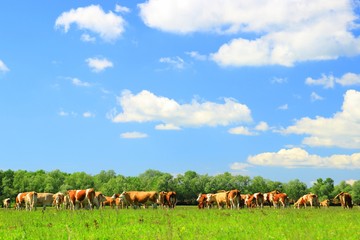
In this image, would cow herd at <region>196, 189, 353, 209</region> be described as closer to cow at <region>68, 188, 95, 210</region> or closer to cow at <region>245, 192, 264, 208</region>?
cow at <region>245, 192, 264, 208</region>

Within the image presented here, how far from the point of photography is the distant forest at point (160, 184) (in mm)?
133500

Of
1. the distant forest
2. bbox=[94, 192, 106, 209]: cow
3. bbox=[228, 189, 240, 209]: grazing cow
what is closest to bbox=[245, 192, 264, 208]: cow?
bbox=[228, 189, 240, 209]: grazing cow

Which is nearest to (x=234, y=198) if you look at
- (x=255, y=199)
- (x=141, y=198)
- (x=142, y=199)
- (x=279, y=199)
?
(x=255, y=199)

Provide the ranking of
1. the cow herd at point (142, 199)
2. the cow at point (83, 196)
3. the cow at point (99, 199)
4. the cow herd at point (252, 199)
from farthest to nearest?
the cow herd at point (252, 199), the cow herd at point (142, 199), the cow at point (99, 199), the cow at point (83, 196)

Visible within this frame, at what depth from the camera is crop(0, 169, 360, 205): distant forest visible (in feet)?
438

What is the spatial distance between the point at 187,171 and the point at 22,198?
101801 mm

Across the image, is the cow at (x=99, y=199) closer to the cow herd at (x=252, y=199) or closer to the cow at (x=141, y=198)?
the cow at (x=141, y=198)

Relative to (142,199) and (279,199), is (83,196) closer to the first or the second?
(142,199)

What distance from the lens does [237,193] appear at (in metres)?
48.9

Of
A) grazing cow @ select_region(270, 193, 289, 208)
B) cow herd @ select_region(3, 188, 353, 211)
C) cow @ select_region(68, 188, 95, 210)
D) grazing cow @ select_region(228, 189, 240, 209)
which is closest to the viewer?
cow @ select_region(68, 188, 95, 210)

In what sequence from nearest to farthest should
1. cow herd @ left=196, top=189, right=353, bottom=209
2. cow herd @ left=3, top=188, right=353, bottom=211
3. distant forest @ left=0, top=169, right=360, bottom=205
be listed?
cow herd @ left=3, top=188, right=353, bottom=211 → cow herd @ left=196, top=189, right=353, bottom=209 → distant forest @ left=0, top=169, right=360, bottom=205

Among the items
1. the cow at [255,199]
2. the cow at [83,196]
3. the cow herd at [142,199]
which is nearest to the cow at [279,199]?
the cow herd at [142,199]

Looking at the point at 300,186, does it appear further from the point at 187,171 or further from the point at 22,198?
the point at 22,198

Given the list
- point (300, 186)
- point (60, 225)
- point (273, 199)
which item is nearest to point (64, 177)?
point (300, 186)
